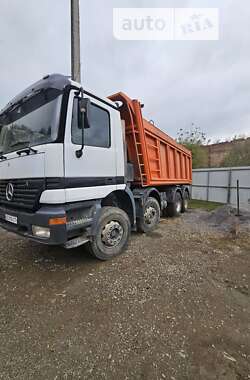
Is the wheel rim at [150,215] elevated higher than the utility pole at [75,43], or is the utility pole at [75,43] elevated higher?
the utility pole at [75,43]

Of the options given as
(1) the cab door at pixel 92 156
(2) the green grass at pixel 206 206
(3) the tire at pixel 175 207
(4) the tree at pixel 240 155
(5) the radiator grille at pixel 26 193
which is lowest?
(2) the green grass at pixel 206 206

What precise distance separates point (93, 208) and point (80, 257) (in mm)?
1047

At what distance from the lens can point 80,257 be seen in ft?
11.2

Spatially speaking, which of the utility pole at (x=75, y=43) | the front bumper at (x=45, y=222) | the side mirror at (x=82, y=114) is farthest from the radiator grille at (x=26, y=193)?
the utility pole at (x=75, y=43)

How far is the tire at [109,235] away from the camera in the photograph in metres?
3.11

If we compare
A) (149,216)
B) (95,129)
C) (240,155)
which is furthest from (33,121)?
(240,155)

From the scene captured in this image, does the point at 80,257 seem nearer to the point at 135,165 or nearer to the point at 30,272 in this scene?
the point at 30,272

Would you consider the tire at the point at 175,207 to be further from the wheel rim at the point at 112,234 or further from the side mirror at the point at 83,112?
the side mirror at the point at 83,112

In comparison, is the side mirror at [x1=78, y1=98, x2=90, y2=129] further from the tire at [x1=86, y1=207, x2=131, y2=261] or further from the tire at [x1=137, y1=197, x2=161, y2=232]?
the tire at [x1=137, y1=197, x2=161, y2=232]

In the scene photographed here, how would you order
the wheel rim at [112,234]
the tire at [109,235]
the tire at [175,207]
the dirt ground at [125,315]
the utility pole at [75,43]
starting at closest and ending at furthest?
1. the dirt ground at [125,315]
2. the tire at [109,235]
3. the wheel rim at [112,234]
4. the utility pole at [75,43]
5. the tire at [175,207]

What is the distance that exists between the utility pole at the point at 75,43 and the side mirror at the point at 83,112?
3668mm

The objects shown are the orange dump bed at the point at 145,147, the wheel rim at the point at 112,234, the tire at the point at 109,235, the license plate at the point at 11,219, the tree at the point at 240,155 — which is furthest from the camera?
the tree at the point at 240,155

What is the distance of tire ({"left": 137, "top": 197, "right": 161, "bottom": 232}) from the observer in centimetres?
478

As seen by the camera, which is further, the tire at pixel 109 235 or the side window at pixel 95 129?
the tire at pixel 109 235
